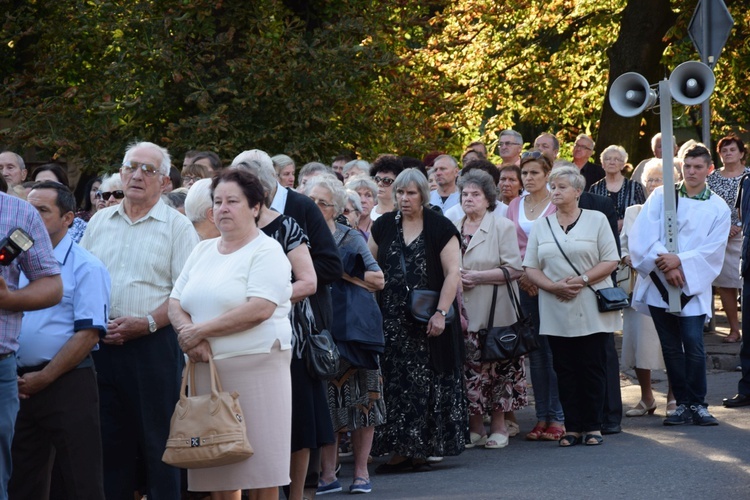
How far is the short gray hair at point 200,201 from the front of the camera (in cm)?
762

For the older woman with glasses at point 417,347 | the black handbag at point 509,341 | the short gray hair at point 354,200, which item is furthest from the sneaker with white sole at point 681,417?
the short gray hair at point 354,200

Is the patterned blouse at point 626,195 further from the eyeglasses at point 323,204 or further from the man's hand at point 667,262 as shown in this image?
the eyeglasses at point 323,204

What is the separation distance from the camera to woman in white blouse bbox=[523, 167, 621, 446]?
10.2 meters

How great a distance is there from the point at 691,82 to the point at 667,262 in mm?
2017

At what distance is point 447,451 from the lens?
9.74 metres

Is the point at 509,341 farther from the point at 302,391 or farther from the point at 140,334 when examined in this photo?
the point at 140,334

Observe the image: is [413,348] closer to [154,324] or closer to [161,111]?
[154,324]

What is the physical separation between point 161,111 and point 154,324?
7.68 metres

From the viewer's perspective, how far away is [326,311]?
26.1 ft

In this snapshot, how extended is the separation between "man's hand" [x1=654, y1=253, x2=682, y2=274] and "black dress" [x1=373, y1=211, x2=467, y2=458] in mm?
2165

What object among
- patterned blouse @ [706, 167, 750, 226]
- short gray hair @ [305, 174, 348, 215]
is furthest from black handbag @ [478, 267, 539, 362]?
patterned blouse @ [706, 167, 750, 226]

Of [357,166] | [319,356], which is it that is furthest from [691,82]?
[319,356]

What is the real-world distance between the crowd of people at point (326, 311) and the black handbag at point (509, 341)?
11 centimetres

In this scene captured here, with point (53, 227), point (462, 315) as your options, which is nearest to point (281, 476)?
point (53, 227)
